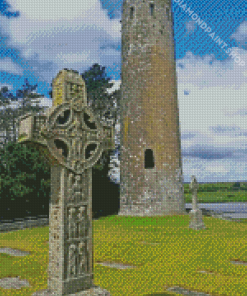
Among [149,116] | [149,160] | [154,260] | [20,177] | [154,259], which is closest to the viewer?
[154,260]

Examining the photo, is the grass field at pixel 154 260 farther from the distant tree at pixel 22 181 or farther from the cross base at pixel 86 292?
the distant tree at pixel 22 181

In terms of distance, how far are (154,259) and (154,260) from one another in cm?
12

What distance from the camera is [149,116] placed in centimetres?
1834

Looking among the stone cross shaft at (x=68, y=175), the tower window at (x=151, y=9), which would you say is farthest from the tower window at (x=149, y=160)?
the stone cross shaft at (x=68, y=175)

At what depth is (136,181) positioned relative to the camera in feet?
59.7

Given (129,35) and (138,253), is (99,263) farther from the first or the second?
(129,35)

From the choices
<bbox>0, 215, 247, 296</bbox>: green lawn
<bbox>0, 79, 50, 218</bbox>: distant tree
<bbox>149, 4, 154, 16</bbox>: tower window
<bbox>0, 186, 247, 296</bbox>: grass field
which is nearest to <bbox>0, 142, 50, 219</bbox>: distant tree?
<bbox>0, 79, 50, 218</bbox>: distant tree

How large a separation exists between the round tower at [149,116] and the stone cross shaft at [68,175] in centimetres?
1370

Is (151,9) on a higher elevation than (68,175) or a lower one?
higher

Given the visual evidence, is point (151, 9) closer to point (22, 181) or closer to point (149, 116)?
point (149, 116)

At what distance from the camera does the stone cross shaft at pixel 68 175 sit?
3980 mm

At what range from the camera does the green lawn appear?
5.61m

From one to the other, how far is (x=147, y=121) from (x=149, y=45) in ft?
16.4

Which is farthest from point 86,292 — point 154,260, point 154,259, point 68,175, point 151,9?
point 151,9
